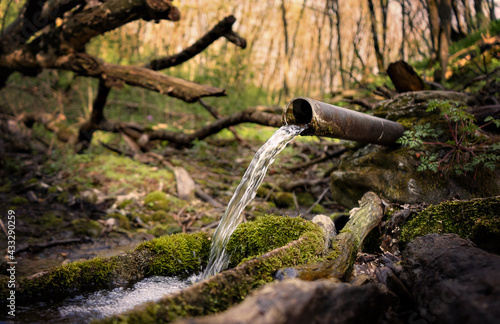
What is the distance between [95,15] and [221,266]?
556 centimetres

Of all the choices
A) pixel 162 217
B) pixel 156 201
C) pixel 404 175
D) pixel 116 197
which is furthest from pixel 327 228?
pixel 116 197

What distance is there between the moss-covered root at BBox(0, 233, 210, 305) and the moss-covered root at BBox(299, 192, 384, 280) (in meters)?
1.07

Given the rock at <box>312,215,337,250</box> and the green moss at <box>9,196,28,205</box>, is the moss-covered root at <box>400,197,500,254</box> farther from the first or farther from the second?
the green moss at <box>9,196,28,205</box>

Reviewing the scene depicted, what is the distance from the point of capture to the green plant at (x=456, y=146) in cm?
316

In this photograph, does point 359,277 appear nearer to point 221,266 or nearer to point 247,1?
Result: point 221,266

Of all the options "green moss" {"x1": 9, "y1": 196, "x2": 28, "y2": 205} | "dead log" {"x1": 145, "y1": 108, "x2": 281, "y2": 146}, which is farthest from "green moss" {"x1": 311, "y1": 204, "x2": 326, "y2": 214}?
"green moss" {"x1": 9, "y1": 196, "x2": 28, "y2": 205}

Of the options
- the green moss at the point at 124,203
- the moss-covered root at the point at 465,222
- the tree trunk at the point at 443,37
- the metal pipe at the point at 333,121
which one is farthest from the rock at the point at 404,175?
the green moss at the point at 124,203

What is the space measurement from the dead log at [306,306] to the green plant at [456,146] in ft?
7.72

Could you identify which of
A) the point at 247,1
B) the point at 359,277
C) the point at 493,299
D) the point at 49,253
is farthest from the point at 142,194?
the point at 247,1

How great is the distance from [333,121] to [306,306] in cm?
199

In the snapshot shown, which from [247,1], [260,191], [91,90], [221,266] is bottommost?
[260,191]

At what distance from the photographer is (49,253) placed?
4059mm

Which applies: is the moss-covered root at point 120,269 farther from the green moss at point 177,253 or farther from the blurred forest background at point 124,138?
the blurred forest background at point 124,138

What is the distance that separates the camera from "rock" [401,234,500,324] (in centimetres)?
129
